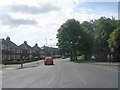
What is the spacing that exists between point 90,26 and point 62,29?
28.8 m

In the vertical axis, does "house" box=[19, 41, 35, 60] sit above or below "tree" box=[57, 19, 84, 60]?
below

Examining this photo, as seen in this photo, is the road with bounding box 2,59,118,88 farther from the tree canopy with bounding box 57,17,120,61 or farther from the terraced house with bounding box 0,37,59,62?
the terraced house with bounding box 0,37,59,62

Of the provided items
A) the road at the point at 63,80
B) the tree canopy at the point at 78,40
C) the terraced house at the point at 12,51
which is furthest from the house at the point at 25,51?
the road at the point at 63,80

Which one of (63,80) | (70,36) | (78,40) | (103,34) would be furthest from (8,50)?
(63,80)

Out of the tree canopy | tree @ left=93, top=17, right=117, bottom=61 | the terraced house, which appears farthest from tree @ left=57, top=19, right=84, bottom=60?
the terraced house

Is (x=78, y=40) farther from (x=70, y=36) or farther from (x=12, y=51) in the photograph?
(x=12, y=51)

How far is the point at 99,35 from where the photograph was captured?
110m

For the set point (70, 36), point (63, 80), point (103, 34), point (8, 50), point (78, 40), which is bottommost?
point (63, 80)

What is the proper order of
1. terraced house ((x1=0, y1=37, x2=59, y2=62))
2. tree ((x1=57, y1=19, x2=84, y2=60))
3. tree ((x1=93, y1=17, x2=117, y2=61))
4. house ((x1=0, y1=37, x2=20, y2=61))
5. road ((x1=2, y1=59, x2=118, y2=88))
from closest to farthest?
road ((x1=2, y1=59, x2=118, y2=88))
tree ((x1=93, y1=17, x2=117, y2=61))
tree ((x1=57, y1=19, x2=84, y2=60))
terraced house ((x1=0, y1=37, x2=59, y2=62))
house ((x1=0, y1=37, x2=20, y2=61))

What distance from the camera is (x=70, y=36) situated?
125 metres

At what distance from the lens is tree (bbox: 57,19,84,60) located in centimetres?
12307

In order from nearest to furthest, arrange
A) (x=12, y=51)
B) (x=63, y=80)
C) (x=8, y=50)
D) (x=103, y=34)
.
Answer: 1. (x=63, y=80)
2. (x=103, y=34)
3. (x=8, y=50)
4. (x=12, y=51)

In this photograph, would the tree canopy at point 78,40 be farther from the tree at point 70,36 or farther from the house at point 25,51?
the house at point 25,51

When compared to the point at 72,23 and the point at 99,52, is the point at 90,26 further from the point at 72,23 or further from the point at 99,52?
the point at 99,52
